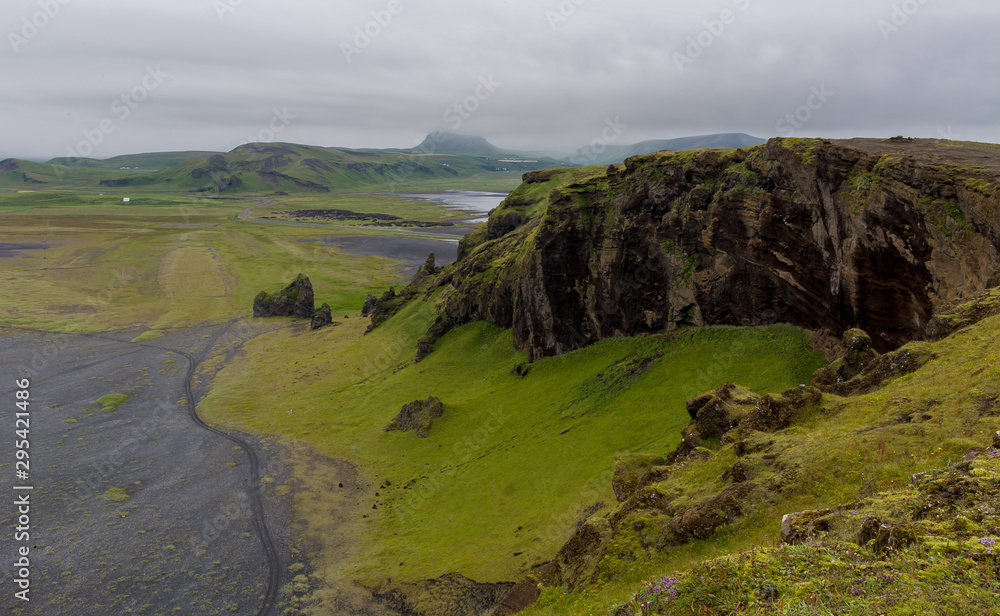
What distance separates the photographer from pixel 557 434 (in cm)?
5088

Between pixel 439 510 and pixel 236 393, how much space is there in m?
48.3

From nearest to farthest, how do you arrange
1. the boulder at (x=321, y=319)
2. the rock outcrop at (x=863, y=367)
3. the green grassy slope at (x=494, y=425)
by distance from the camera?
the rock outcrop at (x=863, y=367) < the green grassy slope at (x=494, y=425) < the boulder at (x=321, y=319)

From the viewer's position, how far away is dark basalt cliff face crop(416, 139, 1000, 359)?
33.0 metres

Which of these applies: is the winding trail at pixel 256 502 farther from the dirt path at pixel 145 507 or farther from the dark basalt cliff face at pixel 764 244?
the dark basalt cliff face at pixel 764 244

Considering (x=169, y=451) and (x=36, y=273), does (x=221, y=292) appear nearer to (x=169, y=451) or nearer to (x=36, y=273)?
(x=36, y=273)

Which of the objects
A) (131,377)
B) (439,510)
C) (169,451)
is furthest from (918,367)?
(131,377)

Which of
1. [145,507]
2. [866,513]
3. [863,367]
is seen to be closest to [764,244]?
[863,367]

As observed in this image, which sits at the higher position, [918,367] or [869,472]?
[918,367]

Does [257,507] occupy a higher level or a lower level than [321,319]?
lower

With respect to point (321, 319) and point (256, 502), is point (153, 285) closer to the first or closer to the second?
point (321, 319)

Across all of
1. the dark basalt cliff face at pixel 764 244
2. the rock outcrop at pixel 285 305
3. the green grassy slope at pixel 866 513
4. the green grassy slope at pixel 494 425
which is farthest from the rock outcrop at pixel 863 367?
the rock outcrop at pixel 285 305

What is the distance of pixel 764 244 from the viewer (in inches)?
1823

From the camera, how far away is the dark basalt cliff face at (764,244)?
32969 mm

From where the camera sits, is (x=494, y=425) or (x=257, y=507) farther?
(x=494, y=425)
